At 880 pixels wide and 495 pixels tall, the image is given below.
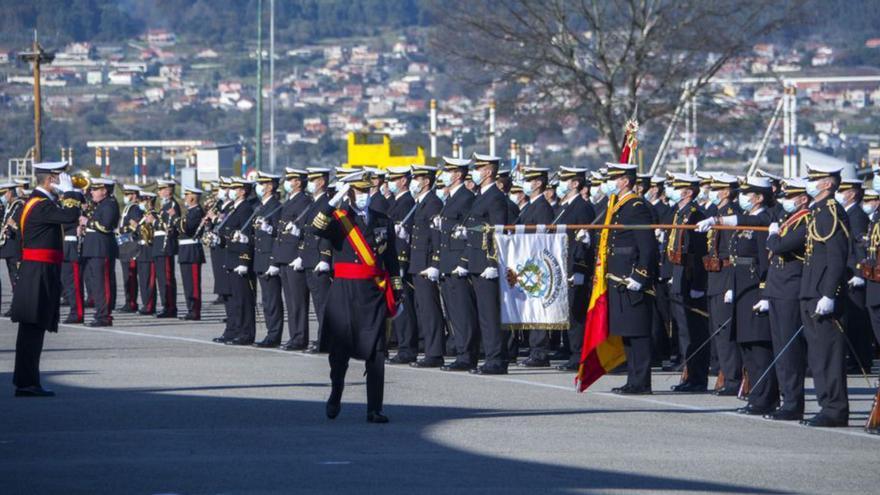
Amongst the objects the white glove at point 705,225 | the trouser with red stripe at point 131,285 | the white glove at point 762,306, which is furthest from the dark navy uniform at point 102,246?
the white glove at point 762,306

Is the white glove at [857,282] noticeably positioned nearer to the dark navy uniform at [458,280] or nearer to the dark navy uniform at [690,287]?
the dark navy uniform at [690,287]

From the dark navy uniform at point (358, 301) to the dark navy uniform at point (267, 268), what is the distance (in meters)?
6.20

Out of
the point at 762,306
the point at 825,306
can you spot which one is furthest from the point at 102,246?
the point at 825,306

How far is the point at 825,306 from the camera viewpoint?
1403 centimetres

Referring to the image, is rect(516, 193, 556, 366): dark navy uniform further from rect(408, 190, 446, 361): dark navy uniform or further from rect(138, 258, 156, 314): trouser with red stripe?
rect(138, 258, 156, 314): trouser with red stripe

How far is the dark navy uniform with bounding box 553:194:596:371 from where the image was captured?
18.8 m

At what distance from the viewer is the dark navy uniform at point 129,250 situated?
86.6ft

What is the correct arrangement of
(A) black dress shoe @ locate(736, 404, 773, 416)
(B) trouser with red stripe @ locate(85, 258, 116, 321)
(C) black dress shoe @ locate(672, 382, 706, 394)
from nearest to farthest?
(A) black dress shoe @ locate(736, 404, 773, 416) → (C) black dress shoe @ locate(672, 382, 706, 394) → (B) trouser with red stripe @ locate(85, 258, 116, 321)

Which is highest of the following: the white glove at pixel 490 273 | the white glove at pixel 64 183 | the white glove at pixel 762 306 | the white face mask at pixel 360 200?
the white glove at pixel 64 183

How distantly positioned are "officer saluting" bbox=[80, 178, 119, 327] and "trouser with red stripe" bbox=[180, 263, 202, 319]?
94 cm

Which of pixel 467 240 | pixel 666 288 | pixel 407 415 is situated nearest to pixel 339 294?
pixel 407 415

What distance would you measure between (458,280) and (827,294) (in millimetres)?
5054

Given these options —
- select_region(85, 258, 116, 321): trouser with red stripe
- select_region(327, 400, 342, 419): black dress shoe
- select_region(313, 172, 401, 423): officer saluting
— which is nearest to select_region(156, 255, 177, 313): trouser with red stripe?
select_region(85, 258, 116, 321): trouser with red stripe

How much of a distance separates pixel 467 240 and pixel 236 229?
4.13m
